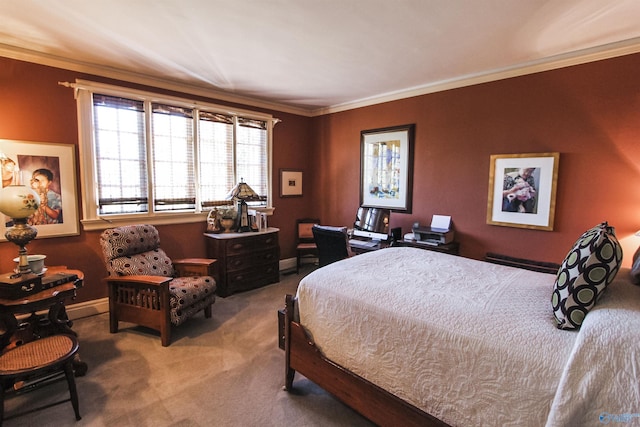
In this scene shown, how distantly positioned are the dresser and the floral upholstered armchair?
58 cm

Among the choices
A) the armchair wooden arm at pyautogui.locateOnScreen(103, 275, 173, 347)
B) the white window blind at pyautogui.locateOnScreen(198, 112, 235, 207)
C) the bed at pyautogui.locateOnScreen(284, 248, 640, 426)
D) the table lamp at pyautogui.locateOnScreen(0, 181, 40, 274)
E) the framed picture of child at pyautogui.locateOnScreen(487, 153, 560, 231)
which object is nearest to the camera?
the bed at pyautogui.locateOnScreen(284, 248, 640, 426)

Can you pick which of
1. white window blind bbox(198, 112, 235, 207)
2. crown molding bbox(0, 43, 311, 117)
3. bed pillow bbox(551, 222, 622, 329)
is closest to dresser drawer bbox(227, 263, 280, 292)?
white window blind bbox(198, 112, 235, 207)

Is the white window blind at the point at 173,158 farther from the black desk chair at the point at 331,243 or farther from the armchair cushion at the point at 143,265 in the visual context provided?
the black desk chair at the point at 331,243

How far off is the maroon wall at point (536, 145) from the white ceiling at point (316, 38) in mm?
220

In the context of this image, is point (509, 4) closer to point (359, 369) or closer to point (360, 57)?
point (360, 57)

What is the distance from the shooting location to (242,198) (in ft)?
14.2

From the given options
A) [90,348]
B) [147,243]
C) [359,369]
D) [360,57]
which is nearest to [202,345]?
[90,348]

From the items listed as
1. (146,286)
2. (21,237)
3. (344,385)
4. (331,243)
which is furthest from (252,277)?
(344,385)

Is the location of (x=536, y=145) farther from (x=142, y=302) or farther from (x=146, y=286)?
(x=142, y=302)

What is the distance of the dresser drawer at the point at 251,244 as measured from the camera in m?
4.01

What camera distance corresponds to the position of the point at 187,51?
9.52ft

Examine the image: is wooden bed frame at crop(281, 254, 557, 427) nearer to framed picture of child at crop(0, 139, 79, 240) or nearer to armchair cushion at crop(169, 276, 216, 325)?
armchair cushion at crop(169, 276, 216, 325)

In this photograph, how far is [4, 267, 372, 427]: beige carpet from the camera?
6.45 feet

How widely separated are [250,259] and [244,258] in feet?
0.32
